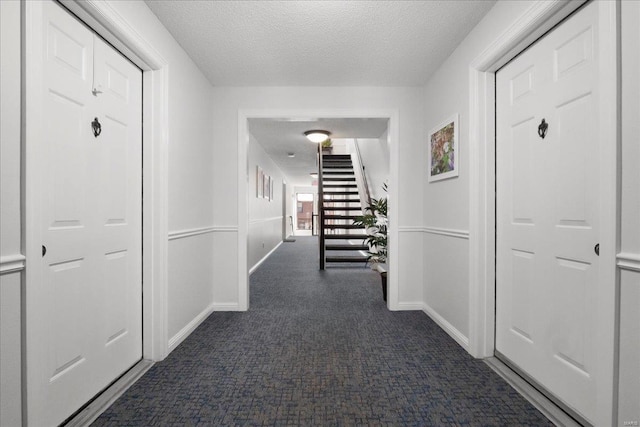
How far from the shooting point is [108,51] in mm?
1830

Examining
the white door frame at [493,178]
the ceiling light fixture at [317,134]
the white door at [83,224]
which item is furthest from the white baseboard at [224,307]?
the ceiling light fixture at [317,134]

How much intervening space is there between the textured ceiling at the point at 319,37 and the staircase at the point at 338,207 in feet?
9.75

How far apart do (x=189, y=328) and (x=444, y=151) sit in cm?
259

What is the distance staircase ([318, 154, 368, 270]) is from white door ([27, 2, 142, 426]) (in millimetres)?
3641

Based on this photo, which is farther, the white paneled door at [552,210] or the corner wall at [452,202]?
the corner wall at [452,202]

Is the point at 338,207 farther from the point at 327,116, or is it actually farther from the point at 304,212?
the point at 304,212

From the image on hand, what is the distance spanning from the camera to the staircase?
18.7 feet

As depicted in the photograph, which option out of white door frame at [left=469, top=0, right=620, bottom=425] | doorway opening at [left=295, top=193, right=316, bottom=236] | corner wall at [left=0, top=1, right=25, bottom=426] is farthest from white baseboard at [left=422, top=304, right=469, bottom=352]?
doorway opening at [left=295, top=193, right=316, bottom=236]

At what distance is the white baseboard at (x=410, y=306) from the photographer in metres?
3.31

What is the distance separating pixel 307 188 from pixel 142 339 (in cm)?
1338

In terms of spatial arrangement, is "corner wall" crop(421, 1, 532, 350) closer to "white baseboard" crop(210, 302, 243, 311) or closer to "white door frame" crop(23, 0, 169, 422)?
"white baseboard" crop(210, 302, 243, 311)

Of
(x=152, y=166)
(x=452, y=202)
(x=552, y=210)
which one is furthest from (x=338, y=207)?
(x=552, y=210)

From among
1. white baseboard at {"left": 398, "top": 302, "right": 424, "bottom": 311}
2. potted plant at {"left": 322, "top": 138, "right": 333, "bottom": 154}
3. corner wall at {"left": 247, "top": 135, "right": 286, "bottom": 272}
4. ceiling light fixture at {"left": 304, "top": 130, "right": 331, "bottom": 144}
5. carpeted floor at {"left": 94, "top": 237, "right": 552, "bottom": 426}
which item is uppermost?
potted plant at {"left": 322, "top": 138, "right": 333, "bottom": 154}

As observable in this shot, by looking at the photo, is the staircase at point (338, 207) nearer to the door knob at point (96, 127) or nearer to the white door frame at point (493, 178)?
the white door frame at point (493, 178)
